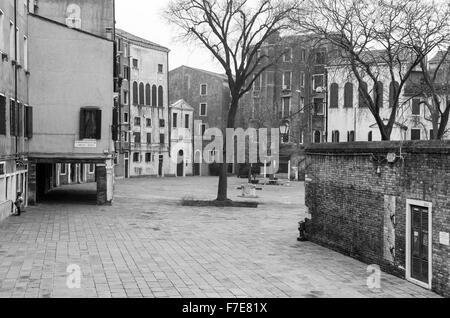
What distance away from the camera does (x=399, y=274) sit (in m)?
13.6

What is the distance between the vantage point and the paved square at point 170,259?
11.9 metres

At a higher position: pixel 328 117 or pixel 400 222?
pixel 328 117

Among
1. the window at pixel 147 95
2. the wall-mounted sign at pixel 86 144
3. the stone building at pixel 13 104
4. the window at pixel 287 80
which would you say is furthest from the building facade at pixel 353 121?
the stone building at pixel 13 104

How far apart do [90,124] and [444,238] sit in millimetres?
20179

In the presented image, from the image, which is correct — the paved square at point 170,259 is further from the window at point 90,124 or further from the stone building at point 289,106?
the stone building at point 289,106

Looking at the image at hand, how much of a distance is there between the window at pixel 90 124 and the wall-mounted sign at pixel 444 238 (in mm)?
19807

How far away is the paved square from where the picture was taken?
39.2 ft

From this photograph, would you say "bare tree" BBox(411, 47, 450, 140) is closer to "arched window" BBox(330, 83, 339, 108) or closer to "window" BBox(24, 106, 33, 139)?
"arched window" BBox(330, 83, 339, 108)

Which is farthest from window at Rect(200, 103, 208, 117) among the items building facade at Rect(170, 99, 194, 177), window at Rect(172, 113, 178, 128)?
window at Rect(172, 113, 178, 128)

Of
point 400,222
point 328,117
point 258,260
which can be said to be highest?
point 328,117

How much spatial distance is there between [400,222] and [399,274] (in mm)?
1183

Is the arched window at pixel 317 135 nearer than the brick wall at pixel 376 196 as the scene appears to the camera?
No
